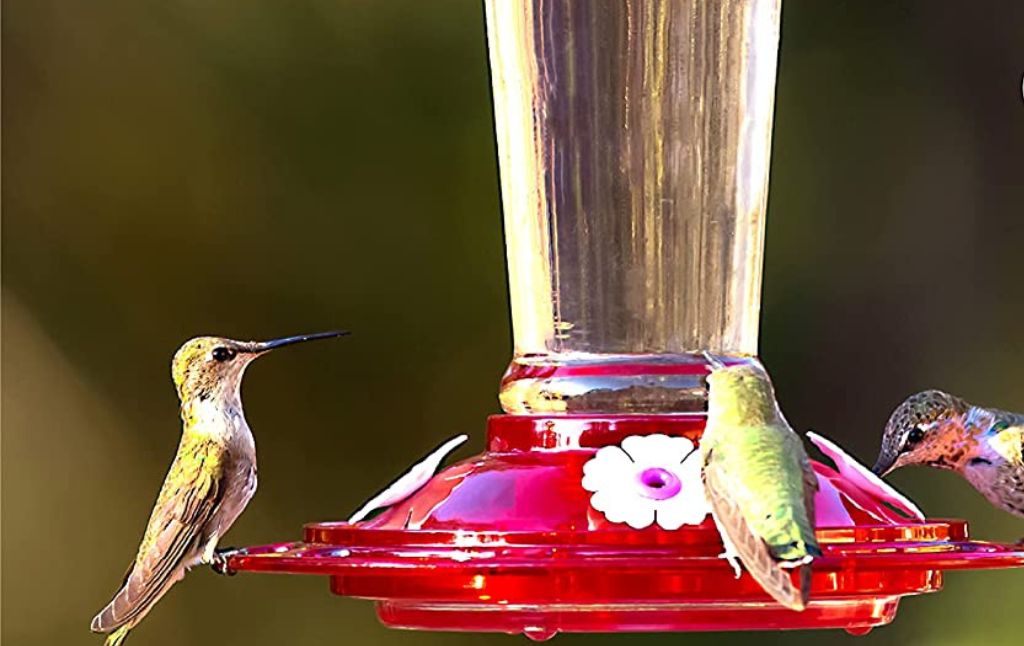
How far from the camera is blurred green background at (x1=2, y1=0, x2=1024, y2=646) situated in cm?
672

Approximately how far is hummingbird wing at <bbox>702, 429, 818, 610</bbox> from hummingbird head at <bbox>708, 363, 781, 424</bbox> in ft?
0.15

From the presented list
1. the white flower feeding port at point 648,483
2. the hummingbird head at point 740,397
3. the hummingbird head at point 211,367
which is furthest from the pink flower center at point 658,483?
the hummingbird head at point 211,367

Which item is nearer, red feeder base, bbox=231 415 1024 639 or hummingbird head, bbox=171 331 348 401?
red feeder base, bbox=231 415 1024 639

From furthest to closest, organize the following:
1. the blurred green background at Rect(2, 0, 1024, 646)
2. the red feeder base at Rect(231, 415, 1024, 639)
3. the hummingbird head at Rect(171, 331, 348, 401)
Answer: the blurred green background at Rect(2, 0, 1024, 646)
the hummingbird head at Rect(171, 331, 348, 401)
the red feeder base at Rect(231, 415, 1024, 639)

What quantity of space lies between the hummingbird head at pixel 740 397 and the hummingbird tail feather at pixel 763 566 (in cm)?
28

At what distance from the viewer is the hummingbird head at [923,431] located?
4598 mm

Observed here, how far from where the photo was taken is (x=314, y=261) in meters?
6.80

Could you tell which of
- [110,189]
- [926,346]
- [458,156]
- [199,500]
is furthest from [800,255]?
[199,500]

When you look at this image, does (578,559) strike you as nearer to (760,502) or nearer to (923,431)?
(760,502)

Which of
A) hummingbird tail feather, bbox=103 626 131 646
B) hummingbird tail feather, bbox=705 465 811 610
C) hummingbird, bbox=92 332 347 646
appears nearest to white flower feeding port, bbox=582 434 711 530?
hummingbird tail feather, bbox=705 465 811 610

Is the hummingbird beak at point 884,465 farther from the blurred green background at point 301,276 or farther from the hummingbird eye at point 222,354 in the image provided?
the blurred green background at point 301,276

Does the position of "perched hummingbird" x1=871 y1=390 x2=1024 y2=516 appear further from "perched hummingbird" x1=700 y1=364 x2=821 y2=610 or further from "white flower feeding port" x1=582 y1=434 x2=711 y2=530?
"white flower feeding port" x1=582 y1=434 x2=711 y2=530

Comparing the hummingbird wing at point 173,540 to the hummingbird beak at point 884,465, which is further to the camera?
the hummingbird beak at point 884,465

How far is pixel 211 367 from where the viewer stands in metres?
4.69
